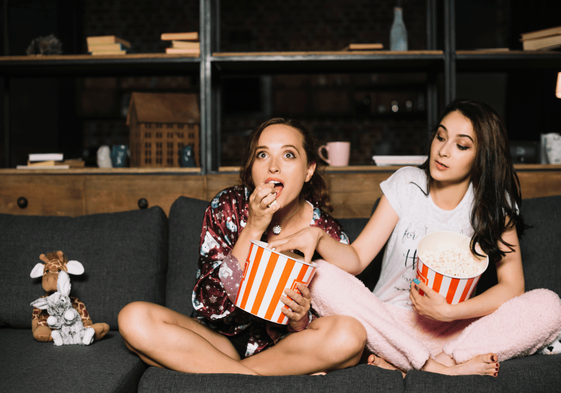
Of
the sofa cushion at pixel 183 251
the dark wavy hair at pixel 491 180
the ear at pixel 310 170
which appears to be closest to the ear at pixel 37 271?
the sofa cushion at pixel 183 251

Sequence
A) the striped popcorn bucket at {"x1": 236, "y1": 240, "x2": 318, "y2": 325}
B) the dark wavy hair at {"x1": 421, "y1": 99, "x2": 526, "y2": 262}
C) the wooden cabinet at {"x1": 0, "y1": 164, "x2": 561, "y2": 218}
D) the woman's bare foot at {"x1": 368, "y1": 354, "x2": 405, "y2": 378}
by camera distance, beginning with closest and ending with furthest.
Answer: the striped popcorn bucket at {"x1": 236, "y1": 240, "x2": 318, "y2": 325} → the woman's bare foot at {"x1": 368, "y1": 354, "x2": 405, "y2": 378} → the dark wavy hair at {"x1": 421, "y1": 99, "x2": 526, "y2": 262} → the wooden cabinet at {"x1": 0, "y1": 164, "x2": 561, "y2": 218}

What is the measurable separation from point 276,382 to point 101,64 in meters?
Answer: 1.75

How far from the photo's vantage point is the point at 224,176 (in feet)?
6.23

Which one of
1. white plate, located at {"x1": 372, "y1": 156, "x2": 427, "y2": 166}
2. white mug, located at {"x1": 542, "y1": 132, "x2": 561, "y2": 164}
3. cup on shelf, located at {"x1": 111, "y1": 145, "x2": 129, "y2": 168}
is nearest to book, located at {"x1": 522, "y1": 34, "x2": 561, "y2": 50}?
white mug, located at {"x1": 542, "y1": 132, "x2": 561, "y2": 164}

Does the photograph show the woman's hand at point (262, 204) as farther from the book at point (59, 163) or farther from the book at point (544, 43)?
the book at point (544, 43)

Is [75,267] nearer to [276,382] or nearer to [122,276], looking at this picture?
[122,276]

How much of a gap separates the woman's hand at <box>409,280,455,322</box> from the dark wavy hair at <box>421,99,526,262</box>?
0.26m

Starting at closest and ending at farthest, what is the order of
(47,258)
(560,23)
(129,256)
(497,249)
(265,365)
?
1. (265,365)
2. (497,249)
3. (47,258)
4. (129,256)
5. (560,23)

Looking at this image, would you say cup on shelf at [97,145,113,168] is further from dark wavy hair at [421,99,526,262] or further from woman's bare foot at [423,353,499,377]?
woman's bare foot at [423,353,499,377]

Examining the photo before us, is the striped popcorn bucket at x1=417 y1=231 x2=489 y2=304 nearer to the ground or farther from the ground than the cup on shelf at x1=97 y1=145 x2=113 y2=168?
nearer to the ground

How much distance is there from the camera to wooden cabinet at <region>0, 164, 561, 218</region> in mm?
1902

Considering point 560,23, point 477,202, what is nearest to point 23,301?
point 477,202

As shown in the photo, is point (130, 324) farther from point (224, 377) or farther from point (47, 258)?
point (47, 258)

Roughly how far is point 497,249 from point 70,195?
1781 millimetres
